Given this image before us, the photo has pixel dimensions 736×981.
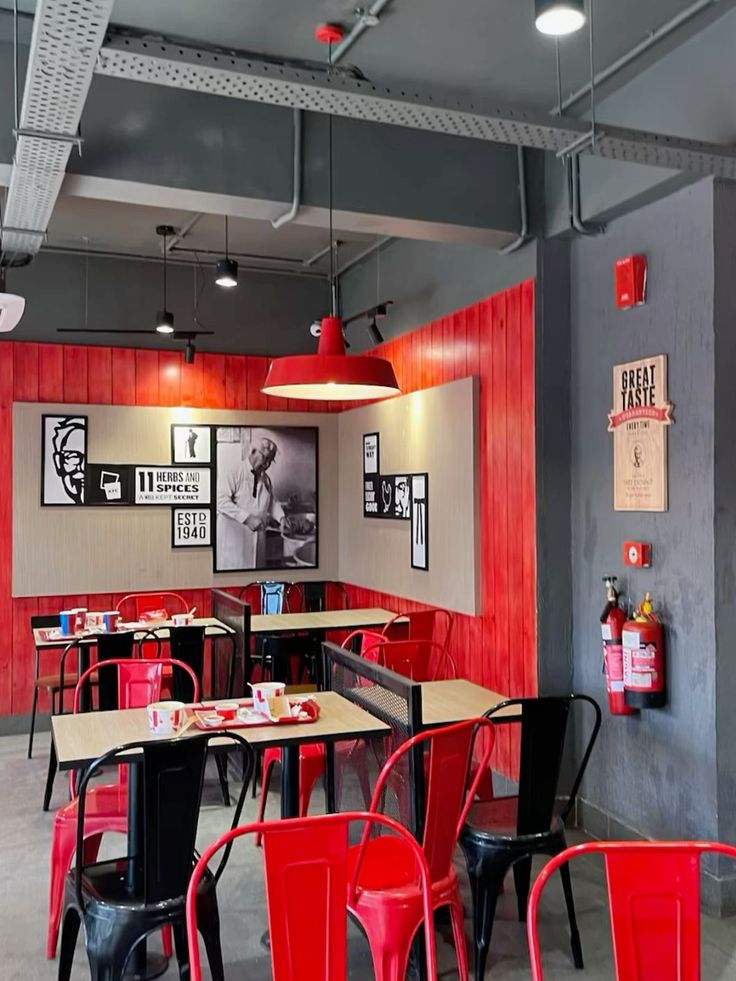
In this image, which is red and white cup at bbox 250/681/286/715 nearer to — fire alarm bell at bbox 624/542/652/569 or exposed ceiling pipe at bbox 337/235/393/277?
fire alarm bell at bbox 624/542/652/569

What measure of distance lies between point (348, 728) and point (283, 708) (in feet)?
0.86

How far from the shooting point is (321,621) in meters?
5.58

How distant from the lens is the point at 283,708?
121 inches

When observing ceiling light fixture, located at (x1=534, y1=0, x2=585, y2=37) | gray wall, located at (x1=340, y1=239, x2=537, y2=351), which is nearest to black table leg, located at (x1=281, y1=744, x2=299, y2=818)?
ceiling light fixture, located at (x1=534, y1=0, x2=585, y2=37)

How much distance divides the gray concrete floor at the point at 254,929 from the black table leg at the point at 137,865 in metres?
0.07

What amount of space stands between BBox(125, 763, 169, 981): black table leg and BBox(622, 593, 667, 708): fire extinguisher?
2.00m

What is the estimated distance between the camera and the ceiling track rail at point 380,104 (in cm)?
240

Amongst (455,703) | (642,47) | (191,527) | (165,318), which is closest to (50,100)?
(642,47)

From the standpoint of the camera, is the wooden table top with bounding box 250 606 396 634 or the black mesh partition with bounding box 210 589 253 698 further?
the wooden table top with bounding box 250 606 396 634

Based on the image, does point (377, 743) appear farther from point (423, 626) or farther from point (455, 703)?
point (423, 626)

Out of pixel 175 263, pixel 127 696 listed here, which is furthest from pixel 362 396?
pixel 175 263

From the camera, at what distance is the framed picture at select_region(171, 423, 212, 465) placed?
6625 mm

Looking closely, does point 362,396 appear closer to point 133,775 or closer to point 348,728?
point 348,728

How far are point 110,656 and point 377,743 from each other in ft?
6.64
